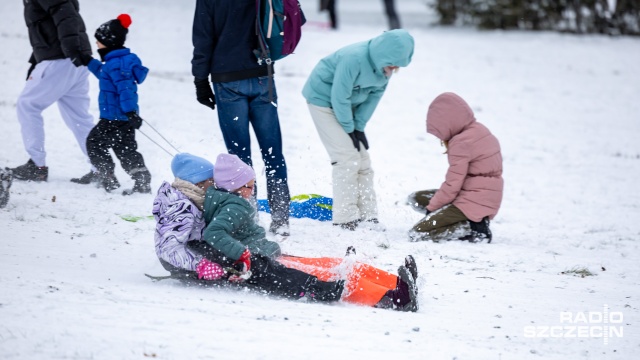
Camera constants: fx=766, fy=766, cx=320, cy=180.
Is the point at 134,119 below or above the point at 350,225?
above

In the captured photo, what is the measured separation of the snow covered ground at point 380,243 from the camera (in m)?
3.52

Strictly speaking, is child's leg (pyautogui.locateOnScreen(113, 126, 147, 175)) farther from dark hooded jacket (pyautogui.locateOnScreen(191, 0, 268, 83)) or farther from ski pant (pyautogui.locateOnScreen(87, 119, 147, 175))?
dark hooded jacket (pyautogui.locateOnScreen(191, 0, 268, 83))

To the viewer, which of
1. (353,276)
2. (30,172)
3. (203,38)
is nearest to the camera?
(353,276)

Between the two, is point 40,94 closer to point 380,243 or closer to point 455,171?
point 380,243

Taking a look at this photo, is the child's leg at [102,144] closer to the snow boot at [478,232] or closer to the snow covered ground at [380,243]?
the snow covered ground at [380,243]

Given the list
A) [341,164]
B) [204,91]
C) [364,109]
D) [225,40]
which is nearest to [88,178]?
[204,91]

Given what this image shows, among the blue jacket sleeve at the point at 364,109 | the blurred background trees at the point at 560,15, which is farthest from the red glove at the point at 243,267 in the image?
the blurred background trees at the point at 560,15

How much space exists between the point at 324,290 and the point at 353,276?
243 mm

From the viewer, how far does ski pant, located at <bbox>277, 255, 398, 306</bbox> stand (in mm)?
4293

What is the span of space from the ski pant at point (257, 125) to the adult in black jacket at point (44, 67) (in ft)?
5.50

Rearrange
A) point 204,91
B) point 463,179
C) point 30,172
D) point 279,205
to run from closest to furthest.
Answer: point 204,91
point 279,205
point 463,179
point 30,172

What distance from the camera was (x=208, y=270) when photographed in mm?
4152

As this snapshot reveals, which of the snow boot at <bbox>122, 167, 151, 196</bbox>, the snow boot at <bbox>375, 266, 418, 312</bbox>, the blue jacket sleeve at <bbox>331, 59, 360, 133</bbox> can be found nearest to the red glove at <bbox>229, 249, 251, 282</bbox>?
the snow boot at <bbox>375, 266, 418, 312</bbox>

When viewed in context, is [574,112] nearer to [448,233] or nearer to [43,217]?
[448,233]
